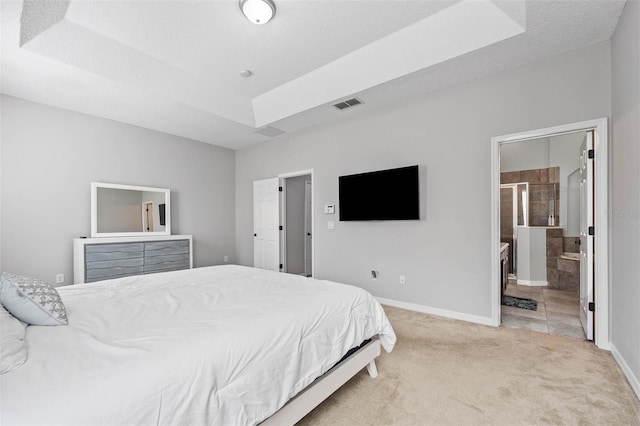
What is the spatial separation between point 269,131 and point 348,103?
157 cm

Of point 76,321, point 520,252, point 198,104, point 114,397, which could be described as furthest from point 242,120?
point 520,252

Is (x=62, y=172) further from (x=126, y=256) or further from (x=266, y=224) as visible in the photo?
(x=266, y=224)

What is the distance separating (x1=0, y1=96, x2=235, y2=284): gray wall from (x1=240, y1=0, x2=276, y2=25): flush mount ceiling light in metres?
3.10

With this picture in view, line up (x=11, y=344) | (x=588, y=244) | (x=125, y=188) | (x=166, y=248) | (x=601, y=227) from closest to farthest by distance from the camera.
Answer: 1. (x=11, y=344)
2. (x=601, y=227)
3. (x=588, y=244)
4. (x=125, y=188)
5. (x=166, y=248)

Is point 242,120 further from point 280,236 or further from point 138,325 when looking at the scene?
point 138,325

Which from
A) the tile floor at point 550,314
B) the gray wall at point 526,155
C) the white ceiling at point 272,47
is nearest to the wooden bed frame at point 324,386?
the tile floor at point 550,314

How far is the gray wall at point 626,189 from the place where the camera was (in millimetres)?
1944

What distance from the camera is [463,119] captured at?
331 centimetres

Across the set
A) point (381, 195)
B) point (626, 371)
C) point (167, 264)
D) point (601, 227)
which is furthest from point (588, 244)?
point (167, 264)

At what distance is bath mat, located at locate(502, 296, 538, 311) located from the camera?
3.76 metres

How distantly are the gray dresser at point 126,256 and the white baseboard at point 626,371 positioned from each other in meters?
5.05

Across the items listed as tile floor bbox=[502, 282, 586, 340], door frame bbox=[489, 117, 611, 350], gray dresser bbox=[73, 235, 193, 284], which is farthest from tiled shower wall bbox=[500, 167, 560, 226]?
gray dresser bbox=[73, 235, 193, 284]

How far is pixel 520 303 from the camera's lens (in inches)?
155

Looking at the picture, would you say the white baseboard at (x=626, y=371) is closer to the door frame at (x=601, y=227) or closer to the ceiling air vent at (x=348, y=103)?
the door frame at (x=601, y=227)
